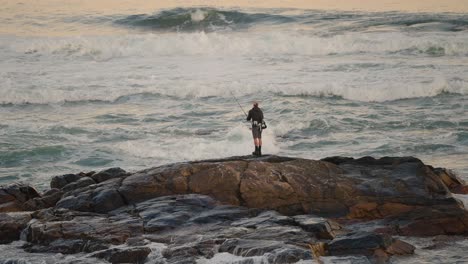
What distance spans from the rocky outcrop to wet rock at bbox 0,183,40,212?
24 mm

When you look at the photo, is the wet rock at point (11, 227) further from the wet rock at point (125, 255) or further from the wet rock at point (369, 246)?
the wet rock at point (369, 246)

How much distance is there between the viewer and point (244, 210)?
15.2m

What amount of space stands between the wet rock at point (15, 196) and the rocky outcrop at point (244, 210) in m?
Answer: 0.02

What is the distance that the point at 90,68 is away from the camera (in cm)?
4162

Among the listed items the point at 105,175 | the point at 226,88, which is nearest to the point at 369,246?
the point at 105,175

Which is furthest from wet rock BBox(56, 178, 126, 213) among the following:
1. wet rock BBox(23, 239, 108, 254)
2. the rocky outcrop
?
wet rock BBox(23, 239, 108, 254)

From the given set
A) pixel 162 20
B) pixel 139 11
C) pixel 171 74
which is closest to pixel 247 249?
pixel 171 74

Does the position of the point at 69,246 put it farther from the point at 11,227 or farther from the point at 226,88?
the point at 226,88

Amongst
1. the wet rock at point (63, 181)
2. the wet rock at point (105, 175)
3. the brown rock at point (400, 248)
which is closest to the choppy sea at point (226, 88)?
the wet rock at point (63, 181)

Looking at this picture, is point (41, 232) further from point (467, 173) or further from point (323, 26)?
point (323, 26)

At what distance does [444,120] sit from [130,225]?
1570cm

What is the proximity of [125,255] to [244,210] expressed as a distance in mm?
2886

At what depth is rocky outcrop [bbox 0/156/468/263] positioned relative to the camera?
13477 mm

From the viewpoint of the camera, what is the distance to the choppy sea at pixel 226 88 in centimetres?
2455
